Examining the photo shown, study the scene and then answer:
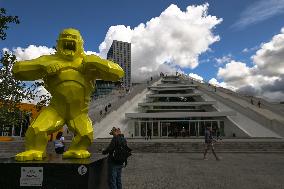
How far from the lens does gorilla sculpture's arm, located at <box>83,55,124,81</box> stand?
595cm

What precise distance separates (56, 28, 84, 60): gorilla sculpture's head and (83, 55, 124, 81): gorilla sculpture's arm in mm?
252

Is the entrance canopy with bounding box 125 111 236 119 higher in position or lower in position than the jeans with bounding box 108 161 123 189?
higher

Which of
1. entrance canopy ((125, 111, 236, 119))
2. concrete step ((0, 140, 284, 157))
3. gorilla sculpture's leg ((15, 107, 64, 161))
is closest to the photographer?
gorilla sculpture's leg ((15, 107, 64, 161))

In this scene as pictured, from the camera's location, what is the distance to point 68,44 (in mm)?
6113

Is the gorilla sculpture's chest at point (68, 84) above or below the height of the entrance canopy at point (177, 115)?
below

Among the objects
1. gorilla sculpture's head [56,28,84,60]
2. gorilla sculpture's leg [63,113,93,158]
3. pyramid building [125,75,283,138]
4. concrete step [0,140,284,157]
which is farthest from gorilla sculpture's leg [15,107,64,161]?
pyramid building [125,75,283,138]

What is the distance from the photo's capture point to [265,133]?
28.5m

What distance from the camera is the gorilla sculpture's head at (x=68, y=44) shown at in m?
6.10

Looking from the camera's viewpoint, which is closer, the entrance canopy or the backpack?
the backpack

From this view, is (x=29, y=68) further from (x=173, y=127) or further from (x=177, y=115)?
(x=173, y=127)

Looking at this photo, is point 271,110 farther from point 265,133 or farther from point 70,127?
point 70,127

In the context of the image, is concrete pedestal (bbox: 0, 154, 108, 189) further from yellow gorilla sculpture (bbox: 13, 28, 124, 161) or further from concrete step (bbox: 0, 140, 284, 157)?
concrete step (bbox: 0, 140, 284, 157)

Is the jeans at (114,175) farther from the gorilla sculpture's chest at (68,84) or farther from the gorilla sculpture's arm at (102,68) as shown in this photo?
the gorilla sculpture's arm at (102,68)

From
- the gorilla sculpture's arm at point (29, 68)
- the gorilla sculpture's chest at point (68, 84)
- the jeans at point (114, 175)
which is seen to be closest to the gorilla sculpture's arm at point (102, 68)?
the gorilla sculpture's chest at point (68, 84)
